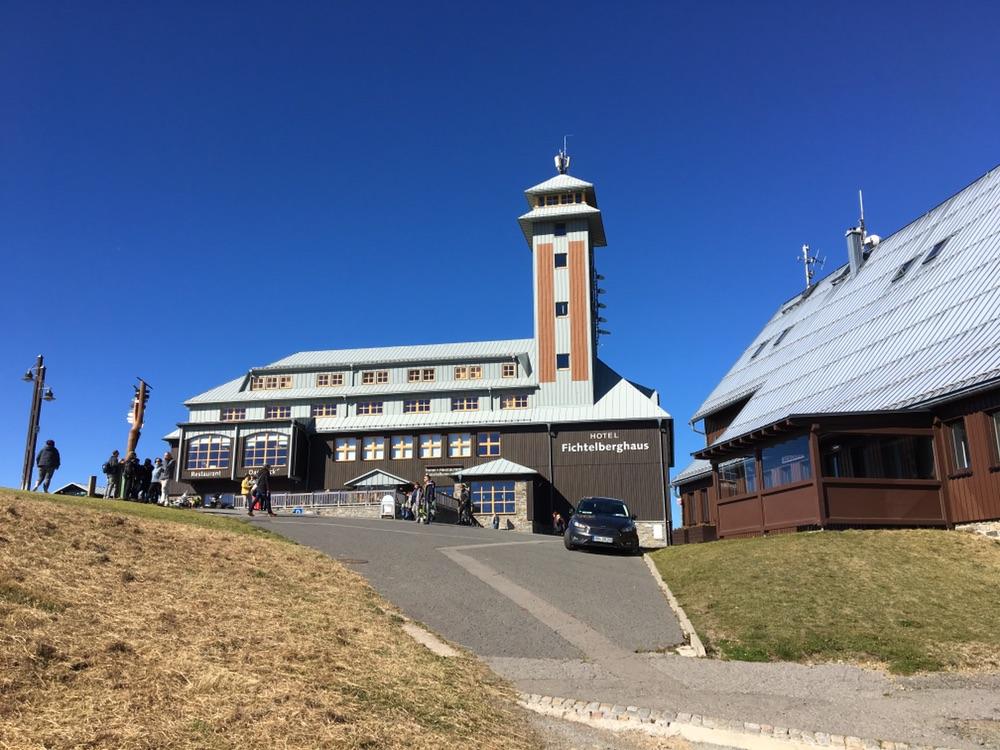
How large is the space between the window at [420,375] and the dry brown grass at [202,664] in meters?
40.3

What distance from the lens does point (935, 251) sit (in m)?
24.2

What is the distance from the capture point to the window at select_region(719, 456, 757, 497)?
24.7 meters

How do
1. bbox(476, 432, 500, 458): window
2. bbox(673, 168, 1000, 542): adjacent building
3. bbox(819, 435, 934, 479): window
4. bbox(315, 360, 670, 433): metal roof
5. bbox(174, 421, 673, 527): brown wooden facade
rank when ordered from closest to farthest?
1. bbox(673, 168, 1000, 542): adjacent building
2. bbox(819, 435, 934, 479): window
3. bbox(174, 421, 673, 527): brown wooden facade
4. bbox(315, 360, 670, 433): metal roof
5. bbox(476, 432, 500, 458): window

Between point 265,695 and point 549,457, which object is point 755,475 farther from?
point 549,457

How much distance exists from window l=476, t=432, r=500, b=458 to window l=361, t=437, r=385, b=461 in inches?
234

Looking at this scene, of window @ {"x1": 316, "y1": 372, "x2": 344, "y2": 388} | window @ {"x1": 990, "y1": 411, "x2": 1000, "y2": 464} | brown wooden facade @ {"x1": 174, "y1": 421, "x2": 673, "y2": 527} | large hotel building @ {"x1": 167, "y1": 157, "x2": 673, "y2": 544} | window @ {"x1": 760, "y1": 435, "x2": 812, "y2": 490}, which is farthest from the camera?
window @ {"x1": 316, "y1": 372, "x2": 344, "y2": 388}

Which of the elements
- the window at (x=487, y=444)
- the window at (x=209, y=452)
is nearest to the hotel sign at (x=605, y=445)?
the window at (x=487, y=444)

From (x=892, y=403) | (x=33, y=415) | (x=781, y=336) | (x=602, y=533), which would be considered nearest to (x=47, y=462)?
(x=33, y=415)

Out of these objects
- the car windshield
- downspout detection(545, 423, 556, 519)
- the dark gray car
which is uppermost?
downspout detection(545, 423, 556, 519)

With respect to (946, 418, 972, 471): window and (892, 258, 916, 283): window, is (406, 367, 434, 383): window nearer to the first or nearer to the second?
(892, 258, 916, 283): window

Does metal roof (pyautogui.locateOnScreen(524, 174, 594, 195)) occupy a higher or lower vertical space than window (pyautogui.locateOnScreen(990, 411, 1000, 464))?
higher

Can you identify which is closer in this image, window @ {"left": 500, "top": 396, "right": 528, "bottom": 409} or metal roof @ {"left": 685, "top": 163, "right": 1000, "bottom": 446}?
metal roof @ {"left": 685, "top": 163, "right": 1000, "bottom": 446}

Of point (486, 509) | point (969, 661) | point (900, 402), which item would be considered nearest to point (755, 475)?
point (900, 402)

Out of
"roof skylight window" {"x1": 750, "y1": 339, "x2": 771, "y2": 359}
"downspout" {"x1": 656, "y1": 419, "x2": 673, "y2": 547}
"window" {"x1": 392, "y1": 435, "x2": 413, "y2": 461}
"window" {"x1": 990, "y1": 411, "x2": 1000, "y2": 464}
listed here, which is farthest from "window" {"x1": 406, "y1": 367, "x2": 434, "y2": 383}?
"window" {"x1": 990, "y1": 411, "x2": 1000, "y2": 464}
